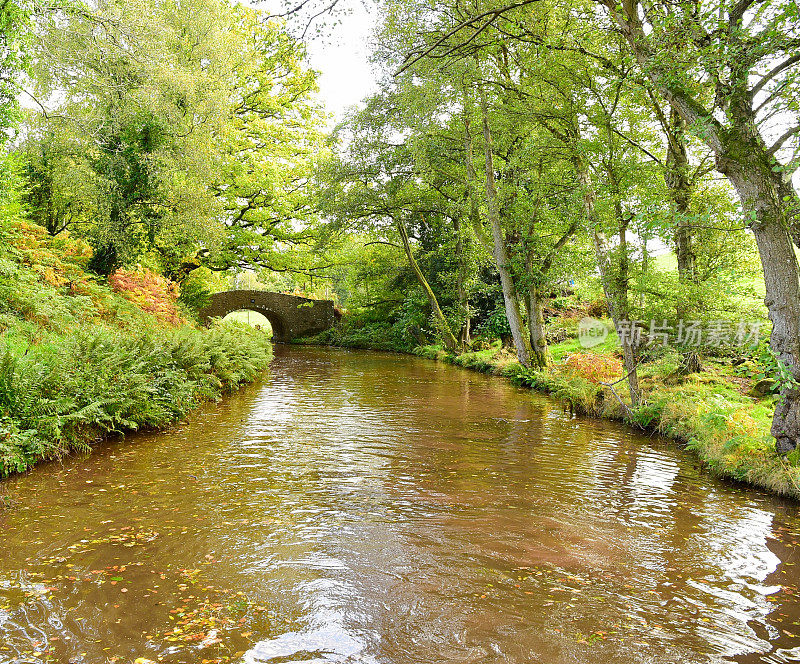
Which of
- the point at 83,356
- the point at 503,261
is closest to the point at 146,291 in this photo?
the point at 83,356

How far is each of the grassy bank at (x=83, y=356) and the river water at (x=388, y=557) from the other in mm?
451

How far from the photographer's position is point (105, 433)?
7.78 metres

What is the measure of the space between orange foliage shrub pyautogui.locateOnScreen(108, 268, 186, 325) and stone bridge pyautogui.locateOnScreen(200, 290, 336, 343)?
15.1 metres

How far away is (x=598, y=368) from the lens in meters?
11.9

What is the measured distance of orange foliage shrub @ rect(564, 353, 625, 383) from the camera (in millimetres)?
11617

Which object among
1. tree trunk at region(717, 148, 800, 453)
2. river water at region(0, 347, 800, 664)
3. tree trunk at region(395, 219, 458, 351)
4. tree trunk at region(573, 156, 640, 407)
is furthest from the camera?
tree trunk at region(395, 219, 458, 351)

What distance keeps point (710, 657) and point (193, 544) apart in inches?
147

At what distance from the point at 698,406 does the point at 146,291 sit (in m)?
12.2

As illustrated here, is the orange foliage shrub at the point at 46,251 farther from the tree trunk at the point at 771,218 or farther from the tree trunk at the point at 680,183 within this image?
the tree trunk at the point at 680,183

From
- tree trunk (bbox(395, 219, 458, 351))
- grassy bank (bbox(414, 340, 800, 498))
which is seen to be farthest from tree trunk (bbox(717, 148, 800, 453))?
tree trunk (bbox(395, 219, 458, 351))

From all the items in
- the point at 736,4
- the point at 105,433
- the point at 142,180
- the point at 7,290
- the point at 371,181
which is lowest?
the point at 105,433

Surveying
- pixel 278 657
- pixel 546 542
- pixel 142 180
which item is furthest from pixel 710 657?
pixel 142 180

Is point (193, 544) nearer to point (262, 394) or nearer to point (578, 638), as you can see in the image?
point (578, 638)

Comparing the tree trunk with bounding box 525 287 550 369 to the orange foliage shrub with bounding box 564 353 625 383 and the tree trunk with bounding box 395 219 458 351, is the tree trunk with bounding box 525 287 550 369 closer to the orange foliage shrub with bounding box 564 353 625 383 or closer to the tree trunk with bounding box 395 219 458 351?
the orange foliage shrub with bounding box 564 353 625 383
